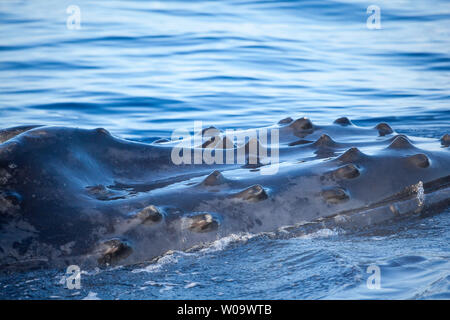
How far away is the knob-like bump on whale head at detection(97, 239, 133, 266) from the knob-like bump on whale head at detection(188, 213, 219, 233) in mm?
469

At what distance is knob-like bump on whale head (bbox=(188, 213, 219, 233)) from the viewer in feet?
14.4

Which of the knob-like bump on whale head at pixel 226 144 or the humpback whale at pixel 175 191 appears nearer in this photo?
the humpback whale at pixel 175 191

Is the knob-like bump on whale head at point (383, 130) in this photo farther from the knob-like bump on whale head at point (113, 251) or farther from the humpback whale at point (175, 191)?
the knob-like bump on whale head at point (113, 251)

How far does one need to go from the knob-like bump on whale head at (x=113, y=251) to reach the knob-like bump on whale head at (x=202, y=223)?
0.47 m

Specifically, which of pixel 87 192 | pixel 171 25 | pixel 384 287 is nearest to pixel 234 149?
pixel 87 192

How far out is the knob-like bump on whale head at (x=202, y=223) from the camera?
4.39m

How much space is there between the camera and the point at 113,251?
409 centimetres

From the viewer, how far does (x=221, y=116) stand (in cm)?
1218

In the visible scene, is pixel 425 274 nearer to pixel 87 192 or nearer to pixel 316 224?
pixel 316 224

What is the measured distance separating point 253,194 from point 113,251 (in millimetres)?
1058

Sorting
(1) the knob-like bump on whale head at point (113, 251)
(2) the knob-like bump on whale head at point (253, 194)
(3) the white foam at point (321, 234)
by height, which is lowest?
(1) the knob-like bump on whale head at point (113, 251)

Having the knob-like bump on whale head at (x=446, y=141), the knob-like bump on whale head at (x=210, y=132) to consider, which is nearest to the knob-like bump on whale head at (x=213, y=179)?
the knob-like bump on whale head at (x=210, y=132)

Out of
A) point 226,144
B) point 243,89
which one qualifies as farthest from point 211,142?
point 243,89

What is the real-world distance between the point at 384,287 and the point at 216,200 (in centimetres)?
122
